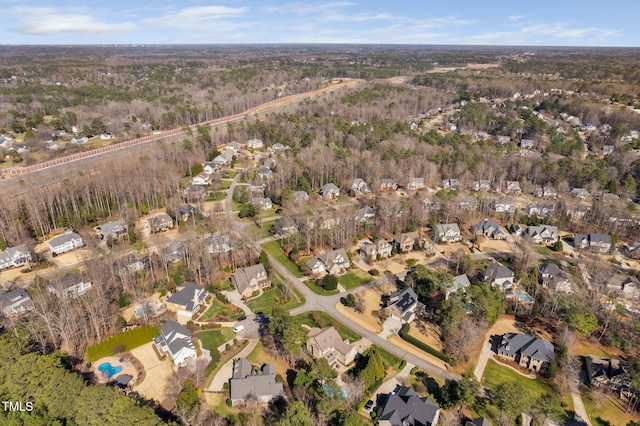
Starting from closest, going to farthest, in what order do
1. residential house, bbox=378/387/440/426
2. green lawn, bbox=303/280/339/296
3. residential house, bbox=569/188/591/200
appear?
residential house, bbox=378/387/440/426, green lawn, bbox=303/280/339/296, residential house, bbox=569/188/591/200

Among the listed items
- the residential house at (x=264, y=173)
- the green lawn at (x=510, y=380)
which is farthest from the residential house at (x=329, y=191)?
the green lawn at (x=510, y=380)

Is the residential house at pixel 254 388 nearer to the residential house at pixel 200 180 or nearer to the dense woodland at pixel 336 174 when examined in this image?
the dense woodland at pixel 336 174

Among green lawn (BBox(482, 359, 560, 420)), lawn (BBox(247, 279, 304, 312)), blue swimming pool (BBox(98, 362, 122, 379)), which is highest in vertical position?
blue swimming pool (BBox(98, 362, 122, 379))

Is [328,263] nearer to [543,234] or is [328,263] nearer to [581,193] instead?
[543,234]

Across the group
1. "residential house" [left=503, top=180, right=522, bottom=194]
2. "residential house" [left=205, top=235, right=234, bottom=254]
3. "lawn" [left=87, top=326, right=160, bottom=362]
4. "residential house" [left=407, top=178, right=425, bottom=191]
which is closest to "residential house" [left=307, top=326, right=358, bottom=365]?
"lawn" [left=87, top=326, right=160, bottom=362]

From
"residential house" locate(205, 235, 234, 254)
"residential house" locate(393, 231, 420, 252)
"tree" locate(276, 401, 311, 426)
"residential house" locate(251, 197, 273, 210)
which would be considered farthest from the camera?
"residential house" locate(251, 197, 273, 210)

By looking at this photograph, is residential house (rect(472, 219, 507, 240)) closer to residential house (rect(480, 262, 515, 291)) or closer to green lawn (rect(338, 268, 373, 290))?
residential house (rect(480, 262, 515, 291))

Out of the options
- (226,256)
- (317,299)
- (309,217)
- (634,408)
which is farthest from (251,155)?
(634,408)
